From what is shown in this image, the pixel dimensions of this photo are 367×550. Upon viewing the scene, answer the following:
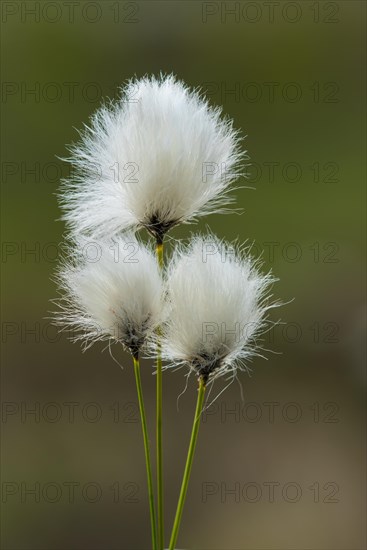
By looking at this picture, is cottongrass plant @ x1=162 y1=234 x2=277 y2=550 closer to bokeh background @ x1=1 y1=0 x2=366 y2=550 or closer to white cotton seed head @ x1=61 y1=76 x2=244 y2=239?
white cotton seed head @ x1=61 y1=76 x2=244 y2=239

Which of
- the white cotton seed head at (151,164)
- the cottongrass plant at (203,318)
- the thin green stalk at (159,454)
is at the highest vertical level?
the white cotton seed head at (151,164)

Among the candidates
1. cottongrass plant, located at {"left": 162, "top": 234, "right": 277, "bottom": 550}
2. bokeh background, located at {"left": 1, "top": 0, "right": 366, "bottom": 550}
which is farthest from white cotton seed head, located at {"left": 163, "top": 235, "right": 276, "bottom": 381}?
bokeh background, located at {"left": 1, "top": 0, "right": 366, "bottom": 550}

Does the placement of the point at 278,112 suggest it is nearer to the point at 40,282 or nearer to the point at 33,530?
the point at 40,282

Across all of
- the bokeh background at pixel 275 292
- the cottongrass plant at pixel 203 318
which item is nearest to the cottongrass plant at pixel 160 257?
Answer: the cottongrass plant at pixel 203 318

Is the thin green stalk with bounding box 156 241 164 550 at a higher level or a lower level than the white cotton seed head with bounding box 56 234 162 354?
lower

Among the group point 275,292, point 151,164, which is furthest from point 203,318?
point 275,292

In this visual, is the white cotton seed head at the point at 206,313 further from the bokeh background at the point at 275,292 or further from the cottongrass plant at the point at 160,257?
the bokeh background at the point at 275,292

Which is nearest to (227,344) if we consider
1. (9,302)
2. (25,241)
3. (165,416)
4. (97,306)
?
(97,306)
